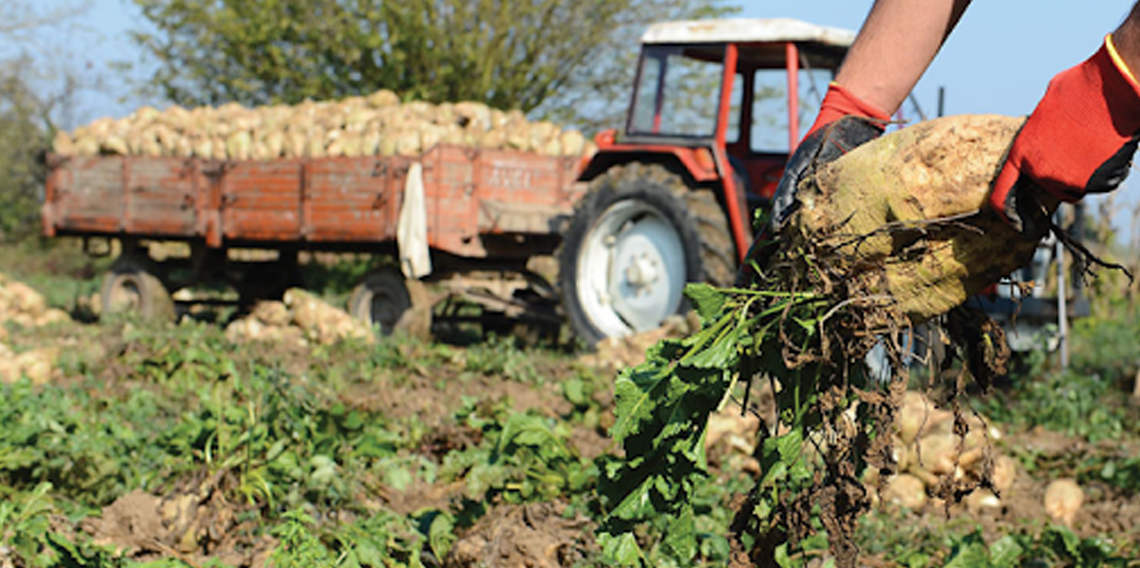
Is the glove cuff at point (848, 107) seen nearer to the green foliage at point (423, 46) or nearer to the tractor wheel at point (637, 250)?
the tractor wheel at point (637, 250)

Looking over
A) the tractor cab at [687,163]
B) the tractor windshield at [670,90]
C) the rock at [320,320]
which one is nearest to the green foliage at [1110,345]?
the tractor cab at [687,163]

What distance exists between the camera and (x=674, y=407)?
85.3 inches

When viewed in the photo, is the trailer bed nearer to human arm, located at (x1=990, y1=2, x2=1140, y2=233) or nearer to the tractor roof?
the tractor roof

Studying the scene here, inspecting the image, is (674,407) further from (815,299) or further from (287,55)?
(287,55)

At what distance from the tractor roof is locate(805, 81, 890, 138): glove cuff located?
5.75 metres

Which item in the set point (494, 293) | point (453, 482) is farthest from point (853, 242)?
point (494, 293)

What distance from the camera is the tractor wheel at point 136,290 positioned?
11727 mm

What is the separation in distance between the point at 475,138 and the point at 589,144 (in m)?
1.19

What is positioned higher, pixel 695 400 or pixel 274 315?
pixel 695 400

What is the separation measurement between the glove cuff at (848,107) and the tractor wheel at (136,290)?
10.5m

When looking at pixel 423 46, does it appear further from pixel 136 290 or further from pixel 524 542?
pixel 524 542

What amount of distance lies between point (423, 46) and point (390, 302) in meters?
8.86

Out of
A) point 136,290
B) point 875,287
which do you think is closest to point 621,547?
point 875,287

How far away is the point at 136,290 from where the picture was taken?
1209 centimetres
